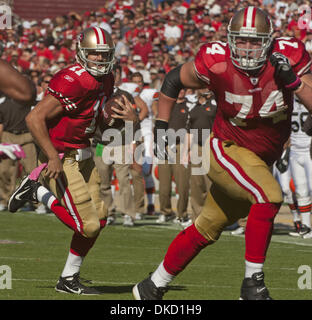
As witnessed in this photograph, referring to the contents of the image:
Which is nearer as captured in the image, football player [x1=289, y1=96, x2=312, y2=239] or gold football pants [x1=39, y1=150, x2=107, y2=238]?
gold football pants [x1=39, y1=150, x2=107, y2=238]

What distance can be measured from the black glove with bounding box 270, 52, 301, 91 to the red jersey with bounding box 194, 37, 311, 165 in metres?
0.08

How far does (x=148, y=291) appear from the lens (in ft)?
19.4

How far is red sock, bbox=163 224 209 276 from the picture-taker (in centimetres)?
582

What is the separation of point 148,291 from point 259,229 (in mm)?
899

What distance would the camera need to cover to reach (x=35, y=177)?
22.6 ft

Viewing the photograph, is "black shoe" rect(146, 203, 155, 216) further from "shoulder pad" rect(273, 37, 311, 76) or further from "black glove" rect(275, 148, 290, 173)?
"shoulder pad" rect(273, 37, 311, 76)

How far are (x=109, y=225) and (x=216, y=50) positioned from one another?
666 cm

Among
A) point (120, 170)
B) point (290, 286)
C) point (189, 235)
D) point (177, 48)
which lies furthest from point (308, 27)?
point (189, 235)

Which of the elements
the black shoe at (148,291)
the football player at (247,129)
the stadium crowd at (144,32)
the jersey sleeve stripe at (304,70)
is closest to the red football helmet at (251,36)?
the football player at (247,129)

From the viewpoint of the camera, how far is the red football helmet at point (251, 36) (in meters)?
5.67

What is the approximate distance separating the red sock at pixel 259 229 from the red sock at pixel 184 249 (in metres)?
0.38

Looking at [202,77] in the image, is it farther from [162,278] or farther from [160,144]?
[162,278]

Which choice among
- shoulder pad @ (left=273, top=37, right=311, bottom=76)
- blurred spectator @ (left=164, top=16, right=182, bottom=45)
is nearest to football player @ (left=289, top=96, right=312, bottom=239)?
shoulder pad @ (left=273, top=37, right=311, bottom=76)

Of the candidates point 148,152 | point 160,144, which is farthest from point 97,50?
point 148,152
